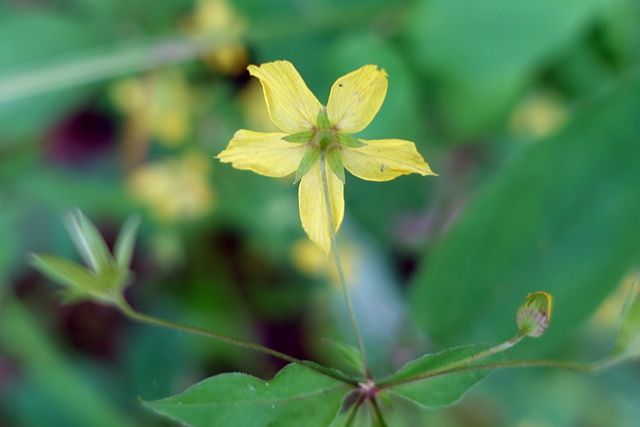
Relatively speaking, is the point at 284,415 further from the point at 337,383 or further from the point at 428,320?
the point at 428,320

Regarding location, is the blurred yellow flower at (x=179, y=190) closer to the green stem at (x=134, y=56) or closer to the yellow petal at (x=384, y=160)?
the green stem at (x=134, y=56)

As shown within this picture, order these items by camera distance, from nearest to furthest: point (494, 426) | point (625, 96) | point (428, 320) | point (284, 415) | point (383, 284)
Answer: point (284, 415)
point (625, 96)
point (428, 320)
point (494, 426)
point (383, 284)

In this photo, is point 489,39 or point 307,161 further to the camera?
point 489,39

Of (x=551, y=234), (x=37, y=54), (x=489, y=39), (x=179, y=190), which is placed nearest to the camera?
(x=551, y=234)

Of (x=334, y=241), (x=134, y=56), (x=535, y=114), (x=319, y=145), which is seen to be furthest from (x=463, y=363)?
(x=134, y=56)

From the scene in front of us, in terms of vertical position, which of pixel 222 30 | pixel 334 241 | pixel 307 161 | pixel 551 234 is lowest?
pixel 334 241

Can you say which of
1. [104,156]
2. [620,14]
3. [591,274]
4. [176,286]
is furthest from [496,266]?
[104,156]

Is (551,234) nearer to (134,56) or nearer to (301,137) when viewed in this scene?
(301,137)
